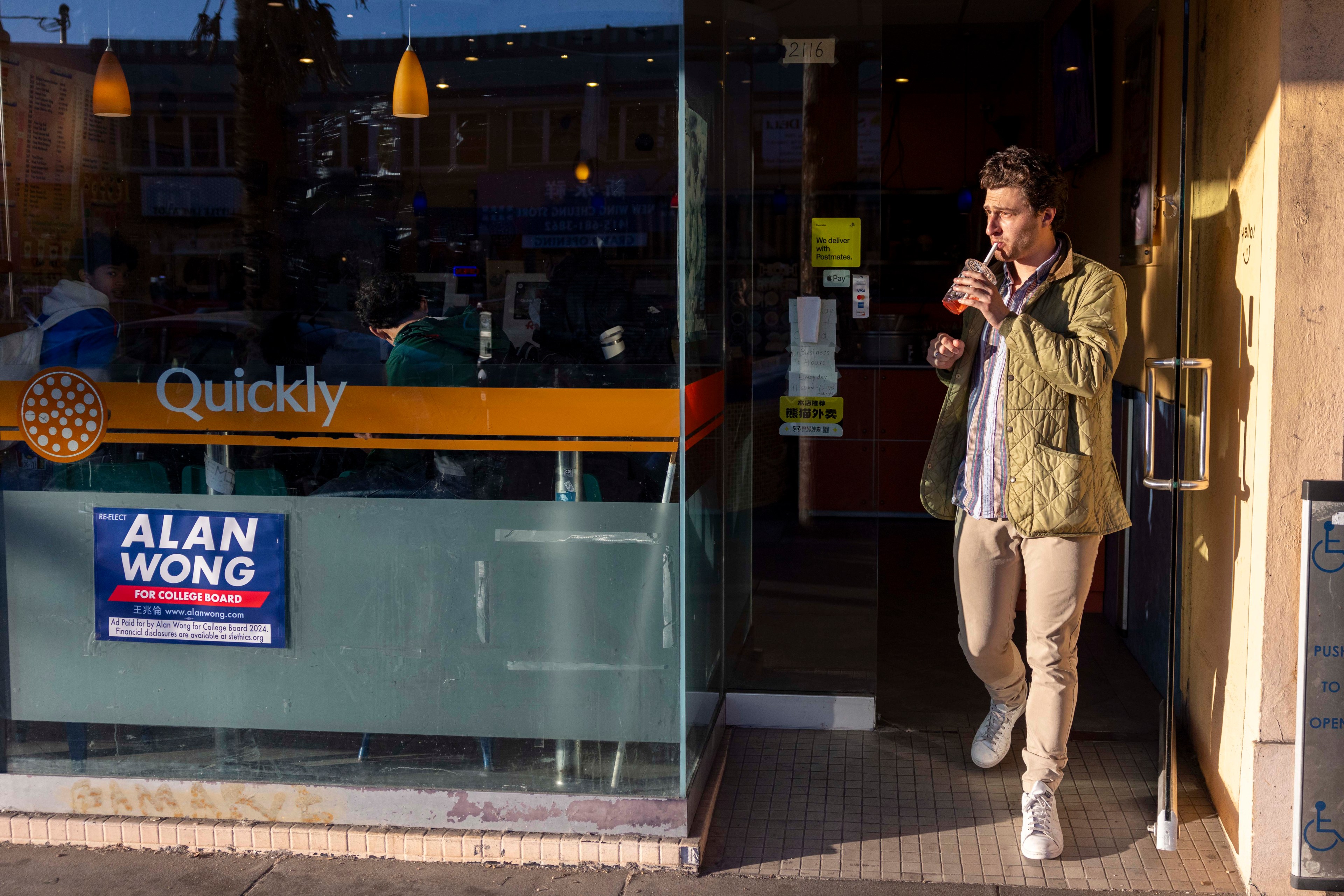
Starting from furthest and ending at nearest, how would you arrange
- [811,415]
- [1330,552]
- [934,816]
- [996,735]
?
1. [811,415]
2. [996,735]
3. [934,816]
4. [1330,552]

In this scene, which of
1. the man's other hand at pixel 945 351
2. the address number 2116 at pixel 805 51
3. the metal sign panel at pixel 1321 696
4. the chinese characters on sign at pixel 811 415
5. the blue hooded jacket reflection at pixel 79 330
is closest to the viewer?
the metal sign panel at pixel 1321 696

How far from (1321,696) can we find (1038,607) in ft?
2.24

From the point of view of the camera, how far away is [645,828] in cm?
305

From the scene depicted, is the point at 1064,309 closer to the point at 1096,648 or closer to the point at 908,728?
the point at 908,728

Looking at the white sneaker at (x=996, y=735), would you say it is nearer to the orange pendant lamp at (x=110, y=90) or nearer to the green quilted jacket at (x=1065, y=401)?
the green quilted jacket at (x=1065, y=401)

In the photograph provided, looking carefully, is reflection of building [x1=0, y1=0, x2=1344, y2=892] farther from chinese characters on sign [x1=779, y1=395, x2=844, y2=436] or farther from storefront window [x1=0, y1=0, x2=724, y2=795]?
Answer: chinese characters on sign [x1=779, y1=395, x2=844, y2=436]

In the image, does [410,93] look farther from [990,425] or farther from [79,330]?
[990,425]

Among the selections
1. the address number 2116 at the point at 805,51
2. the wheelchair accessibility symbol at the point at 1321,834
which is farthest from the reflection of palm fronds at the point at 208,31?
the wheelchair accessibility symbol at the point at 1321,834

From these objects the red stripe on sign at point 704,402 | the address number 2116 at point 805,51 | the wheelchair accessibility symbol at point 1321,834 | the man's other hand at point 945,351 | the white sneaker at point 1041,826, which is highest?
the address number 2116 at point 805,51

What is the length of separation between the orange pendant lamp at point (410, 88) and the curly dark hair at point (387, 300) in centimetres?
40

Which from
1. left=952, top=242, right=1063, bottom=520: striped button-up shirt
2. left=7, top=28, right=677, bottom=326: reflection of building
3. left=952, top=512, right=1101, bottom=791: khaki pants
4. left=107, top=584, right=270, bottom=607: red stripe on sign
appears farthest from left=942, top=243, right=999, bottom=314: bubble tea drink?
left=107, top=584, right=270, bottom=607: red stripe on sign

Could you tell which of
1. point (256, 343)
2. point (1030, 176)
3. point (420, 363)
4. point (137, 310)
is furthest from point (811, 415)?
point (137, 310)

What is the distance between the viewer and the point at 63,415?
10.3ft

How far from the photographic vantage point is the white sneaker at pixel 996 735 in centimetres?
359
